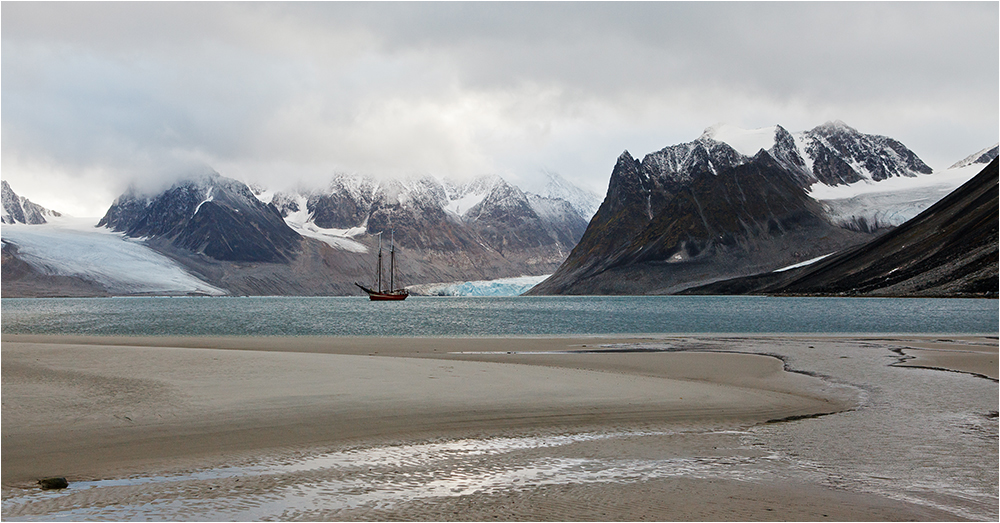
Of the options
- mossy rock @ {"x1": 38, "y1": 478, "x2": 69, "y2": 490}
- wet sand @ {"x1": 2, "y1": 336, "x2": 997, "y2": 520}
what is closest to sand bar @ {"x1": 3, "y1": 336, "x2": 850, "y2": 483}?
wet sand @ {"x1": 2, "y1": 336, "x2": 997, "y2": 520}

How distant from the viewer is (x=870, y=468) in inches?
500

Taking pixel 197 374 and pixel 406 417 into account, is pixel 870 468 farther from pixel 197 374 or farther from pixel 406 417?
pixel 197 374

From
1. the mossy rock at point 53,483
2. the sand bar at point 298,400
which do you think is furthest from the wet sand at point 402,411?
the mossy rock at point 53,483

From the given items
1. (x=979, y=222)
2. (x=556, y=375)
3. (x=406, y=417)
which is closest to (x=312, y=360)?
(x=556, y=375)

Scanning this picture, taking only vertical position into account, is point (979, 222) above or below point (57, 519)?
above

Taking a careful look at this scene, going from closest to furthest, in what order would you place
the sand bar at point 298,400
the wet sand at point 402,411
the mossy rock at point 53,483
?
the wet sand at point 402,411, the mossy rock at point 53,483, the sand bar at point 298,400

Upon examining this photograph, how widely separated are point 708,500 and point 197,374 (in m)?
17.2

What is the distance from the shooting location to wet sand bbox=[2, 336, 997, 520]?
10625 mm

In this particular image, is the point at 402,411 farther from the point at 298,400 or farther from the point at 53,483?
the point at 53,483

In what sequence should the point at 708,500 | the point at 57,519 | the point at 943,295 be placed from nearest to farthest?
the point at 57,519 < the point at 708,500 < the point at 943,295

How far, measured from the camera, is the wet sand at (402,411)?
1062cm

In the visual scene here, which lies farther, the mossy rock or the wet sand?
the mossy rock

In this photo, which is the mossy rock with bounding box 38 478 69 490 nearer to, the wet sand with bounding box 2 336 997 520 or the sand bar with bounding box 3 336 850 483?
the wet sand with bounding box 2 336 997 520

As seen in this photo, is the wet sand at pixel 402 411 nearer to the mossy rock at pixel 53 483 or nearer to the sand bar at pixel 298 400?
the sand bar at pixel 298 400
